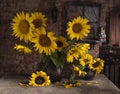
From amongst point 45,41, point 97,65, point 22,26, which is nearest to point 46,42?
point 45,41

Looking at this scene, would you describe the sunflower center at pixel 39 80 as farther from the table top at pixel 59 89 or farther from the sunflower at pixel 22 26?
the sunflower at pixel 22 26

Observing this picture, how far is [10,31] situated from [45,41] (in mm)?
1236

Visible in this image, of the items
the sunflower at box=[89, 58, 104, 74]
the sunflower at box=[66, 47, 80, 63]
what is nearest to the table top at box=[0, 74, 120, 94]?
the sunflower at box=[89, 58, 104, 74]

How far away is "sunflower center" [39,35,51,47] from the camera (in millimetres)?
2695

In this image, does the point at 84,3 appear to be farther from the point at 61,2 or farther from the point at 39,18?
the point at 39,18

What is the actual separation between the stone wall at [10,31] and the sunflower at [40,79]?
1033 millimetres

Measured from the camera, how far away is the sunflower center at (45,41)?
8.84ft

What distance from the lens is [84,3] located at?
3725 mm

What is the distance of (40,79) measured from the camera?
2812 millimetres

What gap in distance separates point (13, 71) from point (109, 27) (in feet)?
5.32

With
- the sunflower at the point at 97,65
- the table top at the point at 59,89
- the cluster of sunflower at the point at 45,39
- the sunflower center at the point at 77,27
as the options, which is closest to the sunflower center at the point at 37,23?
the cluster of sunflower at the point at 45,39

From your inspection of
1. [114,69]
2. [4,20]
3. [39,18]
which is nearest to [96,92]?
[39,18]

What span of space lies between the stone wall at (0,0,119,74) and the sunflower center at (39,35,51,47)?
3.55 ft

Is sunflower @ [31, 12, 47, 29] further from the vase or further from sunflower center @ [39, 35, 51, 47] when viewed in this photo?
the vase
